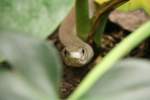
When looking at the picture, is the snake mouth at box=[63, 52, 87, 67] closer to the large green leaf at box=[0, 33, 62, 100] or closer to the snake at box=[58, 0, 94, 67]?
the snake at box=[58, 0, 94, 67]

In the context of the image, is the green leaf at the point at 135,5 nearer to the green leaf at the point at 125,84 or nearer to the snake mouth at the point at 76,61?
the snake mouth at the point at 76,61

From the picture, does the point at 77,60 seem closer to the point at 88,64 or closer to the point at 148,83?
the point at 88,64

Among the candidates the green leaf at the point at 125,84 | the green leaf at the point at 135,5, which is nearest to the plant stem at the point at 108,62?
the green leaf at the point at 125,84

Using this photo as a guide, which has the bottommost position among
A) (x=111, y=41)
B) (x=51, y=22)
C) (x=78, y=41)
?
(x=111, y=41)

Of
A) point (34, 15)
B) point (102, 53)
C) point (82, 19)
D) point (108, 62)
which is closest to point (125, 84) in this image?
point (108, 62)

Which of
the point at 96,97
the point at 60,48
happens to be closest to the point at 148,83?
the point at 96,97
